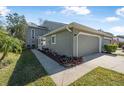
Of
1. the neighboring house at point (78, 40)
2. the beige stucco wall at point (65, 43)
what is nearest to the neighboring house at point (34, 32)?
the beige stucco wall at point (65, 43)

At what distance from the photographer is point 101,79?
712cm

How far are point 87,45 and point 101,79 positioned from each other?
670 cm

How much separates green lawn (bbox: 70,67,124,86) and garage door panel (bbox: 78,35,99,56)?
464 cm

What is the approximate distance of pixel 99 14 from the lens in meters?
9.48

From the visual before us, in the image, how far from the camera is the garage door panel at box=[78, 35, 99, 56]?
1264 cm

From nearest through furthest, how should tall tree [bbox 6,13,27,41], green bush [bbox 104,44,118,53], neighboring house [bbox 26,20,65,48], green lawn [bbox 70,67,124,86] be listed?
green lawn [bbox 70,67,124,86] < green bush [bbox 104,44,118,53] < tall tree [bbox 6,13,27,41] < neighboring house [bbox 26,20,65,48]

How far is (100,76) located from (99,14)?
3.77 m

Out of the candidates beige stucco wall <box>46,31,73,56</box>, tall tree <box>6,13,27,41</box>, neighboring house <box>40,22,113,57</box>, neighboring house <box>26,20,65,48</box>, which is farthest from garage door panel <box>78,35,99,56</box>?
tall tree <box>6,13,27,41</box>

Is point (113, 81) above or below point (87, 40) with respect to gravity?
below

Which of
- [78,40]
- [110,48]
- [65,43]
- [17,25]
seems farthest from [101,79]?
[17,25]

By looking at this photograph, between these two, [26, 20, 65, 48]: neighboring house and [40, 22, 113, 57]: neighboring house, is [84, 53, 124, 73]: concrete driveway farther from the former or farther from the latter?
[26, 20, 65, 48]: neighboring house

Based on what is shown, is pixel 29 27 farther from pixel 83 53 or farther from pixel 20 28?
pixel 83 53
